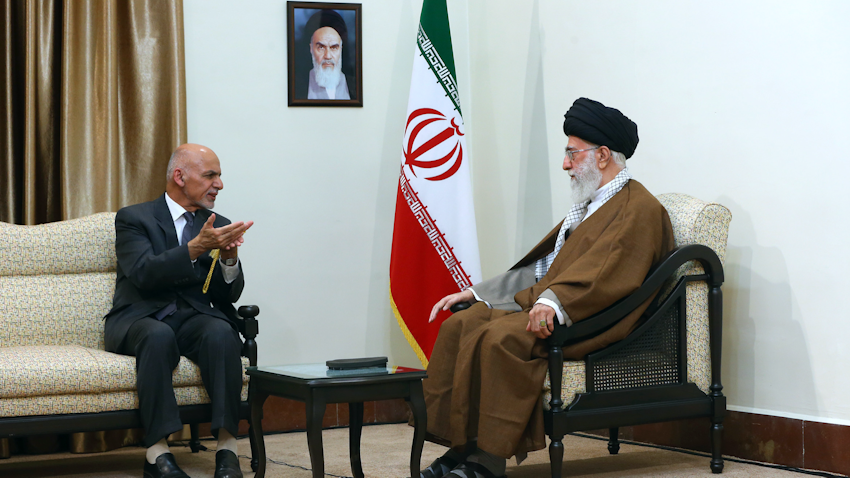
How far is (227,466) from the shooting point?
3.08 metres

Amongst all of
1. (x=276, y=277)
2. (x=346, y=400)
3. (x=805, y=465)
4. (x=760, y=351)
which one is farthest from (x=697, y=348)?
(x=276, y=277)

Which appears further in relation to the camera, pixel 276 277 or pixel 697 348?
pixel 276 277

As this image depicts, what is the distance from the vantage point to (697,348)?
10.0 feet

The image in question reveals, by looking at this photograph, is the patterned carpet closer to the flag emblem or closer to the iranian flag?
the iranian flag

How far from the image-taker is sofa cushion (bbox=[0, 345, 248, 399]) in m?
2.88

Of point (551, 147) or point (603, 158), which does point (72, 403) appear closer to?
point (603, 158)

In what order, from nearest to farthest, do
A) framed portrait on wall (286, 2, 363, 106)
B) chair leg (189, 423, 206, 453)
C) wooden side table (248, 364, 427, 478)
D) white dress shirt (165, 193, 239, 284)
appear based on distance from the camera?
1. wooden side table (248, 364, 427, 478)
2. white dress shirt (165, 193, 239, 284)
3. chair leg (189, 423, 206, 453)
4. framed portrait on wall (286, 2, 363, 106)

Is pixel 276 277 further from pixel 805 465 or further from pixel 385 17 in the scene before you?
pixel 805 465

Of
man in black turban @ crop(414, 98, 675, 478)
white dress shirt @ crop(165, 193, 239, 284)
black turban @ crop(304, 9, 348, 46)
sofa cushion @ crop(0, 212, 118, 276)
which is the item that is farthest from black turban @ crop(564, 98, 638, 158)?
sofa cushion @ crop(0, 212, 118, 276)

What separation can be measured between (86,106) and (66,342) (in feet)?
3.70

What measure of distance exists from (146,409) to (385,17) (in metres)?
2.53

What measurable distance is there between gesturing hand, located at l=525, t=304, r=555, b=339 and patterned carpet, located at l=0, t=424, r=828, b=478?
640mm

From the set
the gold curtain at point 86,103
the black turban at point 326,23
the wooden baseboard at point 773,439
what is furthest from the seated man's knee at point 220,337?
the black turban at point 326,23

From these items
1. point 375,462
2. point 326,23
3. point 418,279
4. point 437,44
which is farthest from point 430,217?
point 375,462
